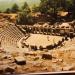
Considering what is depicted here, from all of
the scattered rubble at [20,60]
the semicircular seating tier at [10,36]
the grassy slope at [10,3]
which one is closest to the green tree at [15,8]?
the grassy slope at [10,3]

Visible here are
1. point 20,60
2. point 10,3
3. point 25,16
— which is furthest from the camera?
point 25,16

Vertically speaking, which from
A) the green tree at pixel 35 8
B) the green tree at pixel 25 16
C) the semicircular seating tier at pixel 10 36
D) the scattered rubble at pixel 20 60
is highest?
the green tree at pixel 35 8

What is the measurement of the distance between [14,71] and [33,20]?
1.17 meters

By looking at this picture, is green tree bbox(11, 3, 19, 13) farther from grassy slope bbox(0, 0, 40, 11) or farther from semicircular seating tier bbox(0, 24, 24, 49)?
semicircular seating tier bbox(0, 24, 24, 49)

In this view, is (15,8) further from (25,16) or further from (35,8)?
(35,8)

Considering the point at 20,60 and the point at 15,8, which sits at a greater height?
the point at 15,8

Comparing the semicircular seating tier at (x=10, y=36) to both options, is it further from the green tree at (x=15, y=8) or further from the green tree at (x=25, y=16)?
the green tree at (x=15, y=8)

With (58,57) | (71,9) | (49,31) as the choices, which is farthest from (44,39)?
(71,9)

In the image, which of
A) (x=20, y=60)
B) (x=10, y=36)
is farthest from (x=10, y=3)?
(x=20, y=60)

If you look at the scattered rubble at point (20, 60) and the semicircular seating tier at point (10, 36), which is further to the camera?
the semicircular seating tier at point (10, 36)

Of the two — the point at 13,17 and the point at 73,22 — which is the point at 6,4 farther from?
the point at 73,22

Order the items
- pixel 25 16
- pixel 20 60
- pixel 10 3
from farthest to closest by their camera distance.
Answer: pixel 25 16
pixel 10 3
pixel 20 60

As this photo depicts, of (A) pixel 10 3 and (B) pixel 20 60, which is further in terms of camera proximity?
(A) pixel 10 3

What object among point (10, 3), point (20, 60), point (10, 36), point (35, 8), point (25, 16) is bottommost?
point (20, 60)
